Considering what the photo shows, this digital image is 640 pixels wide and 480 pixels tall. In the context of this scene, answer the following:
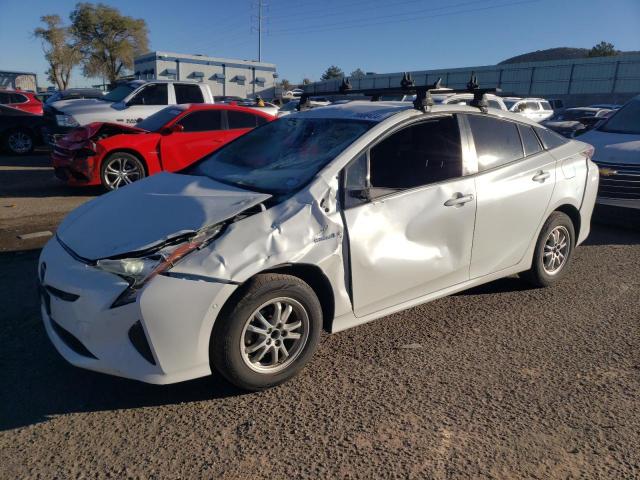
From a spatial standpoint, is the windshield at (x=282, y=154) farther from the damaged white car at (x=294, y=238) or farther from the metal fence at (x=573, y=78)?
the metal fence at (x=573, y=78)

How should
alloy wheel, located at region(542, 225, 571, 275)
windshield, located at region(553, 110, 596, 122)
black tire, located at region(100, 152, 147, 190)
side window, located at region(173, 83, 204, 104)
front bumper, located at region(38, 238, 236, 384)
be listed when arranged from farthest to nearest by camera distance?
1. windshield, located at region(553, 110, 596, 122)
2. side window, located at region(173, 83, 204, 104)
3. black tire, located at region(100, 152, 147, 190)
4. alloy wheel, located at region(542, 225, 571, 275)
5. front bumper, located at region(38, 238, 236, 384)

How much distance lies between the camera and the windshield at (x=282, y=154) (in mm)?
3373

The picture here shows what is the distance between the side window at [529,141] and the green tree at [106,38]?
5648 centimetres

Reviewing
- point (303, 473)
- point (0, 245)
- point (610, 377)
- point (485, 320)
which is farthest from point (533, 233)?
point (0, 245)

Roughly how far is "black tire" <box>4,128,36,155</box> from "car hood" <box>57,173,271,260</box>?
11.9 metres

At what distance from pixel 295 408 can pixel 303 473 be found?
1.70 feet

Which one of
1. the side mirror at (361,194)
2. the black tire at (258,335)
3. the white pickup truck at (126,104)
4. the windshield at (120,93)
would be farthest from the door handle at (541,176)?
the windshield at (120,93)

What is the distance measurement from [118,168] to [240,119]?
2.54m

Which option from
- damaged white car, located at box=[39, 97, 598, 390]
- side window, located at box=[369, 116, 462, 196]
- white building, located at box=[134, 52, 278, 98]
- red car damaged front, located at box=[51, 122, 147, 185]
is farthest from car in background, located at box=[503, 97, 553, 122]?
white building, located at box=[134, 52, 278, 98]

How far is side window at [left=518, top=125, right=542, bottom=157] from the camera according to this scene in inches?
171

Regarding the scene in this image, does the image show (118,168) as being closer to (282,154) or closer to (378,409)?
(282,154)

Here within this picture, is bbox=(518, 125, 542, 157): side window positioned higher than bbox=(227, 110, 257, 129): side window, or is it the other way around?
bbox=(518, 125, 542, 157): side window

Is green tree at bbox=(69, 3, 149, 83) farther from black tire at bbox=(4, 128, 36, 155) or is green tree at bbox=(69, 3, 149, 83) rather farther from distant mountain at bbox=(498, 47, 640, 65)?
distant mountain at bbox=(498, 47, 640, 65)

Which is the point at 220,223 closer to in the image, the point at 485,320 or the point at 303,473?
the point at 303,473
